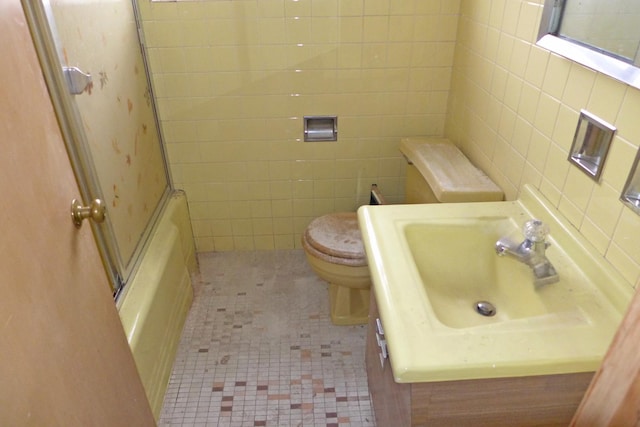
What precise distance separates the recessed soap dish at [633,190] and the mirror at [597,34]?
17 cm

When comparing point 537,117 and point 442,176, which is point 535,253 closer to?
point 537,117

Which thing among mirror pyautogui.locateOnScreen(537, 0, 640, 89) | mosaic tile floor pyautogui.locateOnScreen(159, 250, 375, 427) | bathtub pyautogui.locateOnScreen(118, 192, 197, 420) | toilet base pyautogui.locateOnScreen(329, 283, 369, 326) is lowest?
mosaic tile floor pyautogui.locateOnScreen(159, 250, 375, 427)

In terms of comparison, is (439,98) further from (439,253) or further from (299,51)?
(439,253)

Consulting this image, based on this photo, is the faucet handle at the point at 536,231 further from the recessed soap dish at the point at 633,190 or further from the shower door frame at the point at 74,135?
the shower door frame at the point at 74,135

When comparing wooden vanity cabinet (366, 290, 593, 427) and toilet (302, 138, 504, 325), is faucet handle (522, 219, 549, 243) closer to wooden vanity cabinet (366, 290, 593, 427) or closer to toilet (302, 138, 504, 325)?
wooden vanity cabinet (366, 290, 593, 427)

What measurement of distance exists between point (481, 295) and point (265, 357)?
98 cm

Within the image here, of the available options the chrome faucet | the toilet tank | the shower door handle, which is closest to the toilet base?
the toilet tank

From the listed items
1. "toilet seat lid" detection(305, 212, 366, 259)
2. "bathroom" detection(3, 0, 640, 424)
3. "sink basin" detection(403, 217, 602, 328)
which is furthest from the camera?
"toilet seat lid" detection(305, 212, 366, 259)

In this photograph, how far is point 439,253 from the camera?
130 centimetres

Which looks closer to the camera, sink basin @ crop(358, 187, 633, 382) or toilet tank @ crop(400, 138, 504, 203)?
sink basin @ crop(358, 187, 633, 382)

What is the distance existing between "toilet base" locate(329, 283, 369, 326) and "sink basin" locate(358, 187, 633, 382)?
73 cm

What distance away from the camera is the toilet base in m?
1.98

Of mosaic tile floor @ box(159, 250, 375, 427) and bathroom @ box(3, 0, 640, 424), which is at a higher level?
bathroom @ box(3, 0, 640, 424)

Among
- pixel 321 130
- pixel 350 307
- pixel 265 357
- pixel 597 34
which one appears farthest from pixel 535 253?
pixel 321 130
